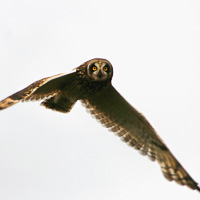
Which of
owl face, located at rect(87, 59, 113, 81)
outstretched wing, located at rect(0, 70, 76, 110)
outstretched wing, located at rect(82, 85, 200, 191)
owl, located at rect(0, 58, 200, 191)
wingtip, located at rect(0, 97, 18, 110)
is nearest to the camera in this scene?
wingtip, located at rect(0, 97, 18, 110)

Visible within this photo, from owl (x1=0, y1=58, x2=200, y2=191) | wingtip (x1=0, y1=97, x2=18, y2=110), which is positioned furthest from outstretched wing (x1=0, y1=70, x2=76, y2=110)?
wingtip (x1=0, y1=97, x2=18, y2=110)

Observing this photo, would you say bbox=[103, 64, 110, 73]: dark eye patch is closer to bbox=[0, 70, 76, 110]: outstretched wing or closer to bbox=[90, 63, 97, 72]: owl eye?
bbox=[90, 63, 97, 72]: owl eye

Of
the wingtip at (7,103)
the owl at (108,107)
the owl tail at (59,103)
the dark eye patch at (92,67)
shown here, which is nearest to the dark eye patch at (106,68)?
the owl at (108,107)

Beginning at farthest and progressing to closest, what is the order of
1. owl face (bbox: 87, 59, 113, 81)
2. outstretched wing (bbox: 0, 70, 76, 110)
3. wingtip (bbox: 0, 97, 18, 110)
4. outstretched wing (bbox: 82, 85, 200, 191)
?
1. outstretched wing (bbox: 82, 85, 200, 191)
2. owl face (bbox: 87, 59, 113, 81)
3. outstretched wing (bbox: 0, 70, 76, 110)
4. wingtip (bbox: 0, 97, 18, 110)

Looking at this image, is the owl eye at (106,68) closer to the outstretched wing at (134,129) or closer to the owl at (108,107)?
the owl at (108,107)

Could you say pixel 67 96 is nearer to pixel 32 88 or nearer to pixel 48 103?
pixel 48 103

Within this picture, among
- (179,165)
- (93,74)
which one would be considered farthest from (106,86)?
(179,165)
